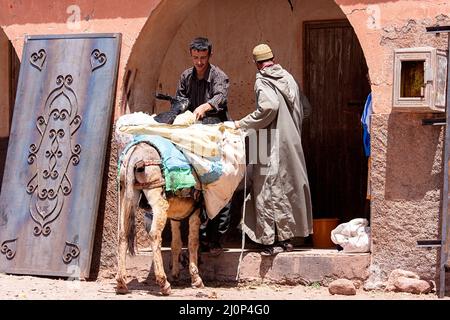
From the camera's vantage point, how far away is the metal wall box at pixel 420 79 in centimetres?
906

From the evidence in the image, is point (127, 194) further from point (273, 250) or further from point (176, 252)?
point (273, 250)

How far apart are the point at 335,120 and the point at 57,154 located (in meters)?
3.10

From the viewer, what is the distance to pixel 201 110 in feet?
32.2

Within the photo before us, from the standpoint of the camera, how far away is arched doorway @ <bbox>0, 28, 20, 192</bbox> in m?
13.2

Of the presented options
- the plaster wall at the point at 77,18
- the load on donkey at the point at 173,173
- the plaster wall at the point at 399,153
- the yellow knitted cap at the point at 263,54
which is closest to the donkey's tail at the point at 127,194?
the load on donkey at the point at 173,173

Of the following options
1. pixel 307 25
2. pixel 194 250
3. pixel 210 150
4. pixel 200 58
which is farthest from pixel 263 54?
pixel 307 25

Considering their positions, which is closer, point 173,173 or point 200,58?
point 173,173

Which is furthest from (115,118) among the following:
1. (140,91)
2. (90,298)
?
(90,298)

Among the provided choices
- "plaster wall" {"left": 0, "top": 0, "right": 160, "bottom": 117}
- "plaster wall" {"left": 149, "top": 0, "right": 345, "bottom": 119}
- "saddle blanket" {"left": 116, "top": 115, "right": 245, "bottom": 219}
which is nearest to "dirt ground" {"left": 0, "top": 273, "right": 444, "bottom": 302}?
"saddle blanket" {"left": 116, "top": 115, "right": 245, "bottom": 219}

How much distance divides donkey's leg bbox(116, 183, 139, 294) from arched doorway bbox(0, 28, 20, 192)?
4296mm

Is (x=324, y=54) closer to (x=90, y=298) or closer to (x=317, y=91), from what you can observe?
(x=317, y=91)

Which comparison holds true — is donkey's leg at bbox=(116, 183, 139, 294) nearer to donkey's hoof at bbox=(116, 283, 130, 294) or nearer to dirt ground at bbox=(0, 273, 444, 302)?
donkey's hoof at bbox=(116, 283, 130, 294)
